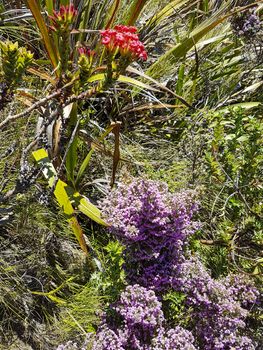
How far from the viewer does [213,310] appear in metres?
1.68

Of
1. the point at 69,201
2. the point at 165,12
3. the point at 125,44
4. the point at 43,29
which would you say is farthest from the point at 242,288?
the point at 165,12

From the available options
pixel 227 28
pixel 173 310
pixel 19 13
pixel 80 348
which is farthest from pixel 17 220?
pixel 227 28

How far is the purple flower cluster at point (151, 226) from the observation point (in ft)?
5.33

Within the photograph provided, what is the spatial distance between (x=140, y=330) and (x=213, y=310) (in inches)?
11.0

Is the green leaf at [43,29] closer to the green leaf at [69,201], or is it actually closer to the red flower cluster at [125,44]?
the green leaf at [69,201]

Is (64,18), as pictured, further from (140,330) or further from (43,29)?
(140,330)

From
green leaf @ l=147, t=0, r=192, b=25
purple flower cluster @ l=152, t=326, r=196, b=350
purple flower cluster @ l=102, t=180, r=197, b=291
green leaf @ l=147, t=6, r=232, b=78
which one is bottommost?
purple flower cluster @ l=152, t=326, r=196, b=350

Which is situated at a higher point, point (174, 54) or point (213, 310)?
point (174, 54)

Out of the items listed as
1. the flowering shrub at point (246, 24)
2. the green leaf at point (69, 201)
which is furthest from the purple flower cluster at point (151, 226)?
the flowering shrub at point (246, 24)

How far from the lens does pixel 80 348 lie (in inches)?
63.8

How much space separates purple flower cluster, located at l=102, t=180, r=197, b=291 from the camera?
1625mm

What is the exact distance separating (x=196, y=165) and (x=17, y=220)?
82 centimetres

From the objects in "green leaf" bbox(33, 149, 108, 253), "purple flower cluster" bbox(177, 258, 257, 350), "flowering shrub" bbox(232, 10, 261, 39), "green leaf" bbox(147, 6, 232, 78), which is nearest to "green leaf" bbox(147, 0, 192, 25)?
"green leaf" bbox(147, 6, 232, 78)

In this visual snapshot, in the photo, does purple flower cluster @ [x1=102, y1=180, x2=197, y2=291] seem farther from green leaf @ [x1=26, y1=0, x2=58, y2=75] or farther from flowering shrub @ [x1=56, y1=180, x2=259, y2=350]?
green leaf @ [x1=26, y1=0, x2=58, y2=75]
